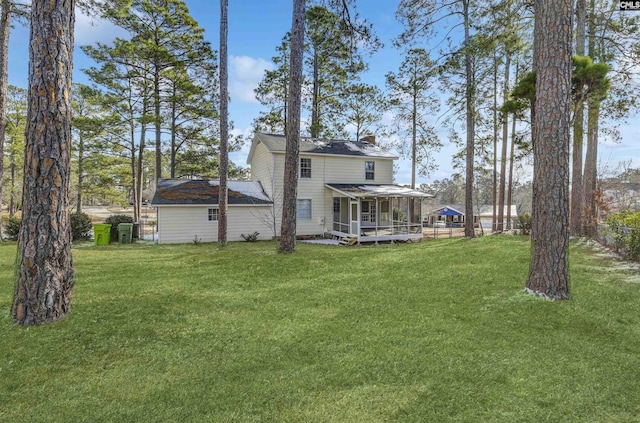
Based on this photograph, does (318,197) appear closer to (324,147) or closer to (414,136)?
(324,147)

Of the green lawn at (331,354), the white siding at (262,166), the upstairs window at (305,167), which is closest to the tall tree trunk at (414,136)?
the upstairs window at (305,167)

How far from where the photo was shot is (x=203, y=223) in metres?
16.0

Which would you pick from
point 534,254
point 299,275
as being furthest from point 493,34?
point 299,275

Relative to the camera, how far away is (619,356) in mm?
3303

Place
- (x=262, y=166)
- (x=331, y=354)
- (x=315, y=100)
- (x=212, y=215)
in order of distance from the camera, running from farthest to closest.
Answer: (x=315, y=100) < (x=262, y=166) < (x=212, y=215) < (x=331, y=354)

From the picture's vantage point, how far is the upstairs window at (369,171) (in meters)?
19.4

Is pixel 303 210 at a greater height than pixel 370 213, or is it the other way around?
pixel 303 210

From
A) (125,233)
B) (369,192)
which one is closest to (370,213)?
(369,192)

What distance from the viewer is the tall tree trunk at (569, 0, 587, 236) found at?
11.0 m

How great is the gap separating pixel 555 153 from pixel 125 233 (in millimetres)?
16599

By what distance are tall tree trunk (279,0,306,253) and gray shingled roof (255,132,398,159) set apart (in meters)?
6.92

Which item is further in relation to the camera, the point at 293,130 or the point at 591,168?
the point at 591,168

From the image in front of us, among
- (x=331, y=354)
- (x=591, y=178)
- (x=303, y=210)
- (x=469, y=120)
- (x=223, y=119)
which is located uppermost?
(x=469, y=120)

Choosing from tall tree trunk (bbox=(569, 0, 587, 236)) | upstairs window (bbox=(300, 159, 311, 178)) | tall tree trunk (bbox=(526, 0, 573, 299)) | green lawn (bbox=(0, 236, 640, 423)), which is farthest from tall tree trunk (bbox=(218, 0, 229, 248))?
tall tree trunk (bbox=(569, 0, 587, 236))
